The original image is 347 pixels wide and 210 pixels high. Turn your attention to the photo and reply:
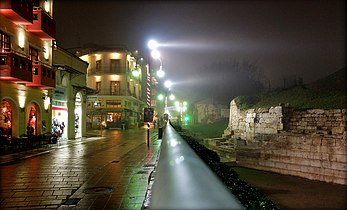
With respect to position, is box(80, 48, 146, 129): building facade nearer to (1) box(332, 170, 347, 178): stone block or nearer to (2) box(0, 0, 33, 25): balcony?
(2) box(0, 0, 33, 25): balcony

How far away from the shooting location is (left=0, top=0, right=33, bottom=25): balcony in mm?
16620

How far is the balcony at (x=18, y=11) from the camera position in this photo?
1662cm

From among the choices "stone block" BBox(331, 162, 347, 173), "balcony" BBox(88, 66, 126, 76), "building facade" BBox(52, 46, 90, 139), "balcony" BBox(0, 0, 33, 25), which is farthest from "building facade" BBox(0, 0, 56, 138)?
"balcony" BBox(88, 66, 126, 76)

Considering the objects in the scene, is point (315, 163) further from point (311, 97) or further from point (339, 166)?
point (311, 97)

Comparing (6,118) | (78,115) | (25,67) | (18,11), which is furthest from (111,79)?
(18,11)

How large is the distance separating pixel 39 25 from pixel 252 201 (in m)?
18.2

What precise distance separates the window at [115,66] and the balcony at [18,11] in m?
37.1

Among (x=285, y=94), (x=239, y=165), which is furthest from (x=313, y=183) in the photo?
(x=285, y=94)

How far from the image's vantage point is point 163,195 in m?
1.39

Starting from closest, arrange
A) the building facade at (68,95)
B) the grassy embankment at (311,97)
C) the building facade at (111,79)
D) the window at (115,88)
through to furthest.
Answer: the grassy embankment at (311,97), the building facade at (68,95), the building facade at (111,79), the window at (115,88)

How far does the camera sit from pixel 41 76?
20781 mm

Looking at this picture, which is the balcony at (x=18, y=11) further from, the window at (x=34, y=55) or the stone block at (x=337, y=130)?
the stone block at (x=337, y=130)

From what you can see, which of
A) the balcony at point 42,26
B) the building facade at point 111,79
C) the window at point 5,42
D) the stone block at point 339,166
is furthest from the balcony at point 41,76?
the building facade at point 111,79

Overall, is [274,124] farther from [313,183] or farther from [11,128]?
[11,128]
